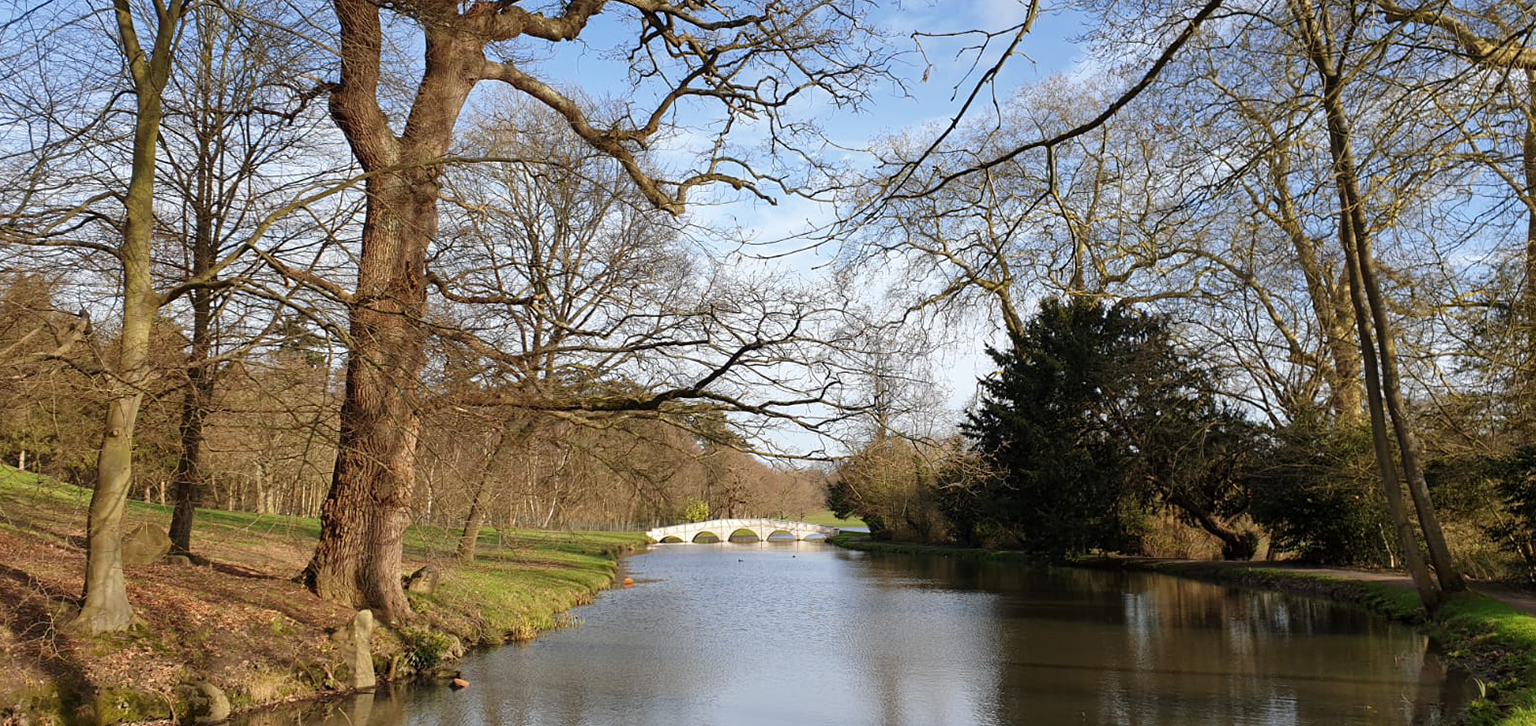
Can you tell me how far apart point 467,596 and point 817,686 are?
5437 mm

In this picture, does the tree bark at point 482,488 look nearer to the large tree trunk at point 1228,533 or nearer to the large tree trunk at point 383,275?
the large tree trunk at point 383,275

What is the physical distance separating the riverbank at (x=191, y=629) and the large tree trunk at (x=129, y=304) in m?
0.21

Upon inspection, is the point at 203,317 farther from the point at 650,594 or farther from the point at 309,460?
the point at 650,594

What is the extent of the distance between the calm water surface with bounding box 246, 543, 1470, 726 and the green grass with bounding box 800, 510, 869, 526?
51946 millimetres

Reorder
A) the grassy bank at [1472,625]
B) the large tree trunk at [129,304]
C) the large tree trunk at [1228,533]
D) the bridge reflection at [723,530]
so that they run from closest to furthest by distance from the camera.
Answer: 1. the large tree trunk at [129,304]
2. the grassy bank at [1472,625]
3. the large tree trunk at [1228,533]
4. the bridge reflection at [723,530]

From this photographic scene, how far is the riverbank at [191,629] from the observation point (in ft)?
24.4

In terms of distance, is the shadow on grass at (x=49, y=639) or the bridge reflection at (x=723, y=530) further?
the bridge reflection at (x=723, y=530)

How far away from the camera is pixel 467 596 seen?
549 inches

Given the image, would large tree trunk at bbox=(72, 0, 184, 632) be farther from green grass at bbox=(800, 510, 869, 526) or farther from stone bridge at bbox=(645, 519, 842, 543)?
green grass at bbox=(800, 510, 869, 526)

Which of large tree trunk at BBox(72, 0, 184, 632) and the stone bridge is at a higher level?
large tree trunk at BBox(72, 0, 184, 632)

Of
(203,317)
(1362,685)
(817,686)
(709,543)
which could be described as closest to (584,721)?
(817,686)

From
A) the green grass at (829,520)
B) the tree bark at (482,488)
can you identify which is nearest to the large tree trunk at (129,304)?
the tree bark at (482,488)

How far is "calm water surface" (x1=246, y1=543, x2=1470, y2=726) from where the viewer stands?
9.34 metres

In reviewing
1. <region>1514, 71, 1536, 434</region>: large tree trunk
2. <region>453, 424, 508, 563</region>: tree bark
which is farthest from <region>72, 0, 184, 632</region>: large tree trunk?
<region>1514, 71, 1536, 434</region>: large tree trunk
